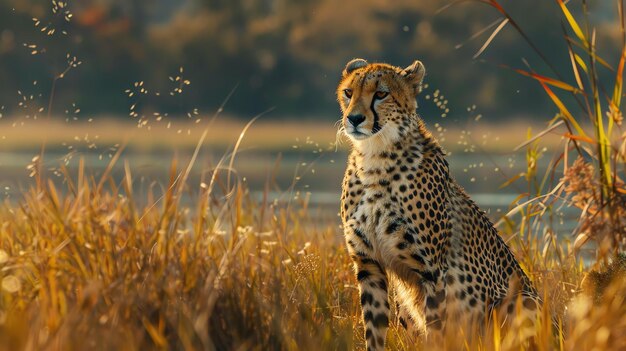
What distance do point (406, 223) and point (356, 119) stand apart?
0.42 m

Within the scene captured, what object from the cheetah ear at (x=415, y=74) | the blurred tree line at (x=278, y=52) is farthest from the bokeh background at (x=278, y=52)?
the cheetah ear at (x=415, y=74)

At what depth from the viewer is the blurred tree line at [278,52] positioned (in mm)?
27766

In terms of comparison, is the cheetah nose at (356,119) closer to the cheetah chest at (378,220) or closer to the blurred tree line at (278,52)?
the cheetah chest at (378,220)

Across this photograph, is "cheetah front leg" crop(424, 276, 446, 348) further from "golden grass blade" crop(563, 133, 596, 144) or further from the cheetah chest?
"golden grass blade" crop(563, 133, 596, 144)

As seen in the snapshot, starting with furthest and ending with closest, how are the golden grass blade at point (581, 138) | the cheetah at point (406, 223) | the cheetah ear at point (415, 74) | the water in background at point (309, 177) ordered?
the water in background at point (309, 177)
the cheetah ear at point (415, 74)
the cheetah at point (406, 223)
the golden grass blade at point (581, 138)

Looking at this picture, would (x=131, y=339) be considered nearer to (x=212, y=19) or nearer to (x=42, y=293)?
(x=42, y=293)

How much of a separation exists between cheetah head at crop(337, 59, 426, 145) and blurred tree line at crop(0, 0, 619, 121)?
22609mm

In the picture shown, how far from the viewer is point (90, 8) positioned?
2866 centimetres

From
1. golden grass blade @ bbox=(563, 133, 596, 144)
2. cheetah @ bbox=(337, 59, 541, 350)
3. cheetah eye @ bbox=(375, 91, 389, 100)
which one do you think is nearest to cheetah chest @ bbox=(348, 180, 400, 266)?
cheetah @ bbox=(337, 59, 541, 350)

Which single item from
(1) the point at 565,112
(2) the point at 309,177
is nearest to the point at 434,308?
(1) the point at 565,112

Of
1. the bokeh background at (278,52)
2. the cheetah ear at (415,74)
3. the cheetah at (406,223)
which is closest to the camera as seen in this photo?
the cheetah at (406,223)

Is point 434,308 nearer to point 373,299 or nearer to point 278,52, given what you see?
point 373,299

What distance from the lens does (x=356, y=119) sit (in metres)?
3.87

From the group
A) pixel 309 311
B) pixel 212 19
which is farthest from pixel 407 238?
pixel 212 19
